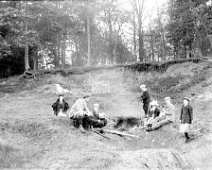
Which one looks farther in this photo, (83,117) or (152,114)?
(152,114)

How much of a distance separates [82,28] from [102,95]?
75.1 ft

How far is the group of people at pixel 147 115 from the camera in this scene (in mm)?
14867

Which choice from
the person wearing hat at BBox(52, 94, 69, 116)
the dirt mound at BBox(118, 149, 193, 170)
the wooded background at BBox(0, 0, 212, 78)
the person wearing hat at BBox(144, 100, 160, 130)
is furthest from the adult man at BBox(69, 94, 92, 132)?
the wooded background at BBox(0, 0, 212, 78)

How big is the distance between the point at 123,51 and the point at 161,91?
26714mm

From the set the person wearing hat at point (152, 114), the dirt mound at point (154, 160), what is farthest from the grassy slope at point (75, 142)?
the person wearing hat at point (152, 114)

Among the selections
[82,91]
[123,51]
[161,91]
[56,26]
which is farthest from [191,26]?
[123,51]

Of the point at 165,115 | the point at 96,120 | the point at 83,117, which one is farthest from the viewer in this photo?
the point at 165,115

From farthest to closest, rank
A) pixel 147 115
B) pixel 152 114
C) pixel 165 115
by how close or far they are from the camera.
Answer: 1. pixel 147 115
2. pixel 152 114
3. pixel 165 115

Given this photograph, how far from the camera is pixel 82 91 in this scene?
32250mm

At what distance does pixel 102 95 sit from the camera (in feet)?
99.8

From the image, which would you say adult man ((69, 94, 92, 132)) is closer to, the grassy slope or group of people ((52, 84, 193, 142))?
group of people ((52, 84, 193, 142))

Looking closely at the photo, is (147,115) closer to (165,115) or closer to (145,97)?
(145,97)

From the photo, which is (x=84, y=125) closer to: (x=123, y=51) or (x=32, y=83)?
(x=32, y=83)

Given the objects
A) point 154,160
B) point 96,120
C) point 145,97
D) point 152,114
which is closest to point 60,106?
point 96,120
